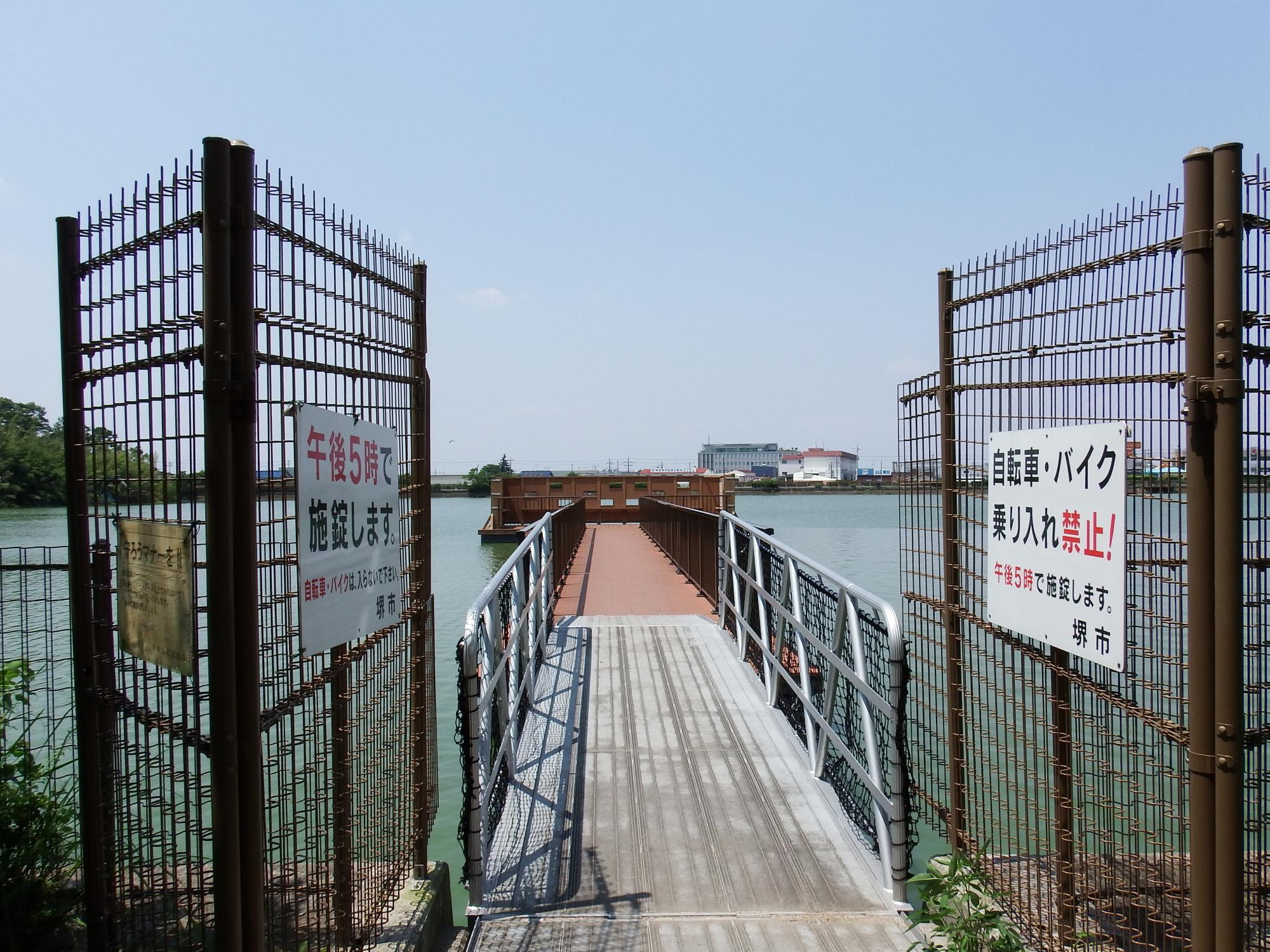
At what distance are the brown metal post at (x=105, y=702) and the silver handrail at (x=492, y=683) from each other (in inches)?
46.6

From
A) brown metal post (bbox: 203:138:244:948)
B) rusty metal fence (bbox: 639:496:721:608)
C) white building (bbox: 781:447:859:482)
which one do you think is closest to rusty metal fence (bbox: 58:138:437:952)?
brown metal post (bbox: 203:138:244:948)

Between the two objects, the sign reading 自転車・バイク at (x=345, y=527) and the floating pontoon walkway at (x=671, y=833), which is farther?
the floating pontoon walkway at (x=671, y=833)

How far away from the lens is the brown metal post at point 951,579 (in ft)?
12.3

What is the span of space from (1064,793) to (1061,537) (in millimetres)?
910

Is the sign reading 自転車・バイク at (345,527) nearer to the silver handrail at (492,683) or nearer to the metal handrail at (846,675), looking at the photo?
the silver handrail at (492,683)

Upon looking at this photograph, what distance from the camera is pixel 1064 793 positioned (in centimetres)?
304

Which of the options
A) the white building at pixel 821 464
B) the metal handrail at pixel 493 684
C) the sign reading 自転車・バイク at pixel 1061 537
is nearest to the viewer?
the sign reading 自転車・バイク at pixel 1061 537

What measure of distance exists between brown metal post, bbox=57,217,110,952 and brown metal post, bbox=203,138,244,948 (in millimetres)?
821

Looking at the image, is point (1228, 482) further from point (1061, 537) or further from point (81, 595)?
point (81, 595)

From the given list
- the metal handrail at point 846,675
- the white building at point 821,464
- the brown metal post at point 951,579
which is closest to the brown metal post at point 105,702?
the metal handrail at point 846,675

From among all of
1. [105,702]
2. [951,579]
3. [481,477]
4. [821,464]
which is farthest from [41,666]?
[821,464]

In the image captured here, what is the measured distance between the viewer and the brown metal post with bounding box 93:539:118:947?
112 inches

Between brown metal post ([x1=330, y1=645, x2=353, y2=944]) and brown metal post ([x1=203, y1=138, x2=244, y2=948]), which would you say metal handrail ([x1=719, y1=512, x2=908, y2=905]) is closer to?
brown metal post ([x1=330, y1=645, x2=353, y2=944])

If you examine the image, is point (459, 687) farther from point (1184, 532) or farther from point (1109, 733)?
point (1184, 532)
